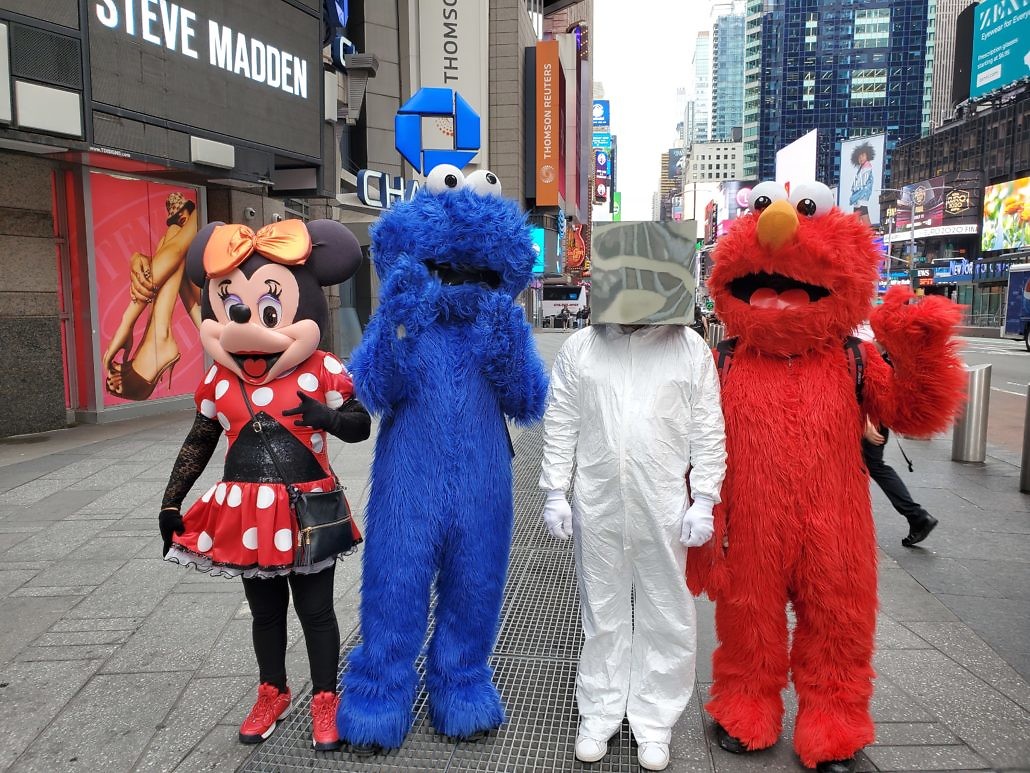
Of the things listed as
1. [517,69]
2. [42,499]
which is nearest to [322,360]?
[42,499]

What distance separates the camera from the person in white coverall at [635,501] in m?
2.32

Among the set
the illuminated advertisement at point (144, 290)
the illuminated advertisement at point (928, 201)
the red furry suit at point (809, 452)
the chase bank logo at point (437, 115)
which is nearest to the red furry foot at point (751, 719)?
the red furry suit at point (809, 452)

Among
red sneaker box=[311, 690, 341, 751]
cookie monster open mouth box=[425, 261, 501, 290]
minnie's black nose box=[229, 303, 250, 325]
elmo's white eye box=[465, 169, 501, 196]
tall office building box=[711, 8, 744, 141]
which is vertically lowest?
red sneaker box=[311, 690, 341, 751]

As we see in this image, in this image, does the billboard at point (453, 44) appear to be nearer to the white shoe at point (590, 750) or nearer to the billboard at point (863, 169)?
the white shoe at point (590, 750)

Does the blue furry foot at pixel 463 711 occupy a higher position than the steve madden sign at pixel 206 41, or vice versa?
the steve madden sign at pixel 206 41

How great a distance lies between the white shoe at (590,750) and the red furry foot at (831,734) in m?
0.63

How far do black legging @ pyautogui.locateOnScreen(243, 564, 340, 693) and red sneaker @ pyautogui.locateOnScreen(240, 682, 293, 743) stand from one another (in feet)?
0.14

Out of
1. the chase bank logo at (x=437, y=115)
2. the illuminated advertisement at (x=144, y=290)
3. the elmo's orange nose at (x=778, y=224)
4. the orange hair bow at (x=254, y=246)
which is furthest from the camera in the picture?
the illuminated advertisement at (x=144, y=290)

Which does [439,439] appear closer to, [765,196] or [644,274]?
[644,274]

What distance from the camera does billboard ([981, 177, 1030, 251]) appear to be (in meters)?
47.2

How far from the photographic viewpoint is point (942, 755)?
2.41 metres

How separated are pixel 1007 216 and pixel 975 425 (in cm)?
5271

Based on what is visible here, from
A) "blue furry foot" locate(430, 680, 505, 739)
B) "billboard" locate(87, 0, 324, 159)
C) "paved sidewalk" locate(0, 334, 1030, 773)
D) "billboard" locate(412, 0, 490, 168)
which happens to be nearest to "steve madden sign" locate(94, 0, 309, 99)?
"billboard" locate(87, 0, 324, 159)

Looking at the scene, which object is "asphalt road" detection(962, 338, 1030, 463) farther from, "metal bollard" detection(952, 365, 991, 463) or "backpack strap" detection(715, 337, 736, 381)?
"backpack strap" detection(715, 337, 736, 381)
